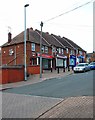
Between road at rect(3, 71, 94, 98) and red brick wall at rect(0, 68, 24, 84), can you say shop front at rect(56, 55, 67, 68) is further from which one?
road at rect(3, 71, 94, 98)

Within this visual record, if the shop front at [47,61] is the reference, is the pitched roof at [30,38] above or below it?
above

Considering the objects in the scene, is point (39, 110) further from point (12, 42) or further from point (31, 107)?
point (12, 42)

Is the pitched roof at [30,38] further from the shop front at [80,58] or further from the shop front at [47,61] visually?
the shop front at [80,58]

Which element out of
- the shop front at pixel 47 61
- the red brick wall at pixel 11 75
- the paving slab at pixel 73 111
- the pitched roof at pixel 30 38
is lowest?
the paving slab at pixel 73 111

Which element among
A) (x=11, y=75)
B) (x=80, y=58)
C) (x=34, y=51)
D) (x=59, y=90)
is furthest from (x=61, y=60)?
(x=59, y=90)

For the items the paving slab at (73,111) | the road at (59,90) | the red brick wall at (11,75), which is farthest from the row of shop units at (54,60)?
the paving slab at (73,111)

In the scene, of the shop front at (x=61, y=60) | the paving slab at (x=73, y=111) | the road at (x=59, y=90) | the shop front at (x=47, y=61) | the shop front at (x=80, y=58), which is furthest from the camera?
the shop front at (x=80, y=58)

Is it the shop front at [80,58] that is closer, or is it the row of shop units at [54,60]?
the row of shop units at [54,60]

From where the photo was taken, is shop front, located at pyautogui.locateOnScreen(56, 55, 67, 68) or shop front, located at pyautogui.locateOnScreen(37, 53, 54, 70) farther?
shop front, located at pyautogui.locateOnScreen(56, 55, 67, 68)

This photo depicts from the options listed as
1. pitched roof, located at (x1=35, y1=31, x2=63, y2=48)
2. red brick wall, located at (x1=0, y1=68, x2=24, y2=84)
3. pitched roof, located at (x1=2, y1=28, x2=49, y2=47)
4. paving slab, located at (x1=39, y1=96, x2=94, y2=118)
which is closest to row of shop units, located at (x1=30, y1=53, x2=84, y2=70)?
pitched roof, located at (x1=35, y1=31, x2=63, y2=48)

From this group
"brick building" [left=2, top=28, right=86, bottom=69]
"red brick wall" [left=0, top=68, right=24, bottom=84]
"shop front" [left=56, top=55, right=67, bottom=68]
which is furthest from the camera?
"shop front" [left=56, top=55, right=67, bottom=68]

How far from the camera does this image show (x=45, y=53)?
156 feet

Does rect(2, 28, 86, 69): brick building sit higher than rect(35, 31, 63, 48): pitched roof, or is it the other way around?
rect(35, 31, 63, 48): pitched roof

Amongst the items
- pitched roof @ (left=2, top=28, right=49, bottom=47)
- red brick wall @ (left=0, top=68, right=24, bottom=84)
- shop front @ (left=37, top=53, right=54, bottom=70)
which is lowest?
red brick wall @ (left=0, top=68, right=24, bottom=84)
